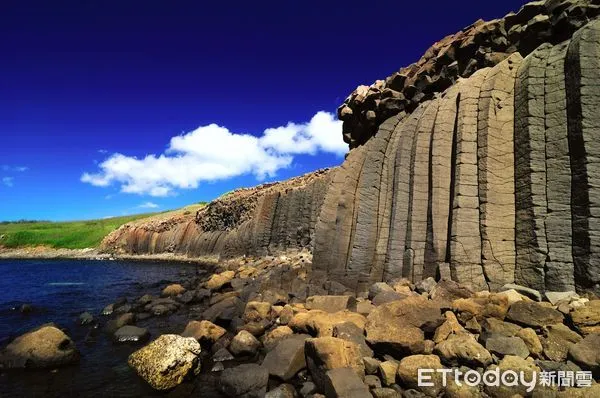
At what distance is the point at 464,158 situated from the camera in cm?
1312

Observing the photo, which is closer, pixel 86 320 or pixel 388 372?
pixel 388 372

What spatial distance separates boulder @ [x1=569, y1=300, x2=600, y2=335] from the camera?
7.98 m

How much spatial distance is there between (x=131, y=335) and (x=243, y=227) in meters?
28.9

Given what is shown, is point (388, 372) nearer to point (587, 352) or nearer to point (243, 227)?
point (587, 352)

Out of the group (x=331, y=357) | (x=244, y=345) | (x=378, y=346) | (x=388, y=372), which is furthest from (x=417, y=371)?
(x=244, y=345)

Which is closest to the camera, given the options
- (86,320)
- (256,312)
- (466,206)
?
(466,206)

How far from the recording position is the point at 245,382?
852 cm

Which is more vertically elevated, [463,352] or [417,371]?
[463,352]

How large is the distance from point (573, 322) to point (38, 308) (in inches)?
938

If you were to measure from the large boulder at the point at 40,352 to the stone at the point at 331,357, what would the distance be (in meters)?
7.35

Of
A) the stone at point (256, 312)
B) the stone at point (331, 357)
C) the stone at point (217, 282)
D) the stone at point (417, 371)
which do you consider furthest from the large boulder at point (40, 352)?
the stone at point (217, 282)

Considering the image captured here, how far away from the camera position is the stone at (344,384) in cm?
715

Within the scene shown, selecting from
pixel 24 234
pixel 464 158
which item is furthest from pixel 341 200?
pixel 24 234

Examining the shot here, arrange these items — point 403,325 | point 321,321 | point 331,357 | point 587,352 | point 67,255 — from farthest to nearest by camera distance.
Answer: point 67,255 → point 321,321 → point 403,325 → point 331,357 → point 587,352
